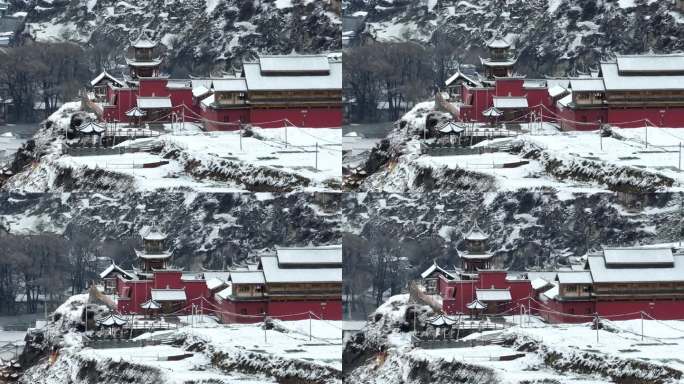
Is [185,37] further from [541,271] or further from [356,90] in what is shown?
[541,271]

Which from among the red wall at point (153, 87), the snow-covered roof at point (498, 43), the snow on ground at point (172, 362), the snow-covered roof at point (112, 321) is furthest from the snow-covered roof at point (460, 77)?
the snow-covered roof at point (112, 321)

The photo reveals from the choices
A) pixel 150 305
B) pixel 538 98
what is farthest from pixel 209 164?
pixel 538 98

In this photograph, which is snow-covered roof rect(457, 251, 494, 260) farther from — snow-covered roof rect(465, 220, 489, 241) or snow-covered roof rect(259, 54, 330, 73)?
snow-covered roof rect(259, 54, 330, 73)

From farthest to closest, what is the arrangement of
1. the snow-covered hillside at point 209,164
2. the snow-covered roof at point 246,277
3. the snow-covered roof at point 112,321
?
1. the snow-covered roof at point 112,321
2. the snow-covered roof at point 246,277
3. the snow-covered hillside at point 209,164

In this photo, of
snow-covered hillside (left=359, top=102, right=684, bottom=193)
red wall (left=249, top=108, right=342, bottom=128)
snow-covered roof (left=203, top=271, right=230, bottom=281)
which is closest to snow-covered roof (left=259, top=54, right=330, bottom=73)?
red wall (left=249, top=108, right=342, bottom=128)

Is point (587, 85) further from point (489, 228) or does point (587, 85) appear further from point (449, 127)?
point (489, 228)

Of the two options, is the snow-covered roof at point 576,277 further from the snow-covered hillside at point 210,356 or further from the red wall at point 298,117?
the red wall at point 298,117

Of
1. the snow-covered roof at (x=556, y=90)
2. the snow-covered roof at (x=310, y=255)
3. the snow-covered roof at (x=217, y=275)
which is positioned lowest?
the snow-covered roof at (x=217, y=275)
